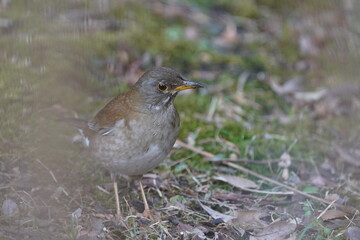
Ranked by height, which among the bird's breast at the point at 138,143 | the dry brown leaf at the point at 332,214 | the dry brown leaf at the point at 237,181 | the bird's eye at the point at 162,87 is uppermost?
the bird's eye at the point at 162,87

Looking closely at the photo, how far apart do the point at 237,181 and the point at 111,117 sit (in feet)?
5.15

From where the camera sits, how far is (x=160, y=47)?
9.10 metres

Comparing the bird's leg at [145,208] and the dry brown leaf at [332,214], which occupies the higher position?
the dry brown leaf at [332,214]

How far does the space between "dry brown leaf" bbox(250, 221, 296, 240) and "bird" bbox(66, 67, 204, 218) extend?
1.04 meters

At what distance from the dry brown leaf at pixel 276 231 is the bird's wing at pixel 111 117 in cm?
162

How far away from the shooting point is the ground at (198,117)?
207 inches

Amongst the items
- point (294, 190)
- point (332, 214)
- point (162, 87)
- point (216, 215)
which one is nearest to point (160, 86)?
point (162, 87)

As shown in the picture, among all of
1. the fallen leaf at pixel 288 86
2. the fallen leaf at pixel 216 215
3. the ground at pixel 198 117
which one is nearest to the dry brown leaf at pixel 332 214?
the ground at pixel 198 117

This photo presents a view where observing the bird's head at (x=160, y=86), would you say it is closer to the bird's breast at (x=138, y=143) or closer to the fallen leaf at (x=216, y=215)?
the bird's breast at (x=138, y=143)

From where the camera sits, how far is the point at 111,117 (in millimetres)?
5438

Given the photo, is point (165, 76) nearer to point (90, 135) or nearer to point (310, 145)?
point (90, 135)

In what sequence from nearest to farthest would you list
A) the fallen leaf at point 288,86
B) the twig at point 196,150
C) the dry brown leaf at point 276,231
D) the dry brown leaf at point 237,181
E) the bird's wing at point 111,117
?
the dry brown leaf at point 276,231, the bird's wing at point 111,117, the dry brown leaf at point 237,181, the twig at point 196,150, the fallen leaf at point 288,86

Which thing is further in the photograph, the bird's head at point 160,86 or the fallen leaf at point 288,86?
the fallen leaf at point 288,86

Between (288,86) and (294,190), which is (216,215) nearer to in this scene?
(294,190)
